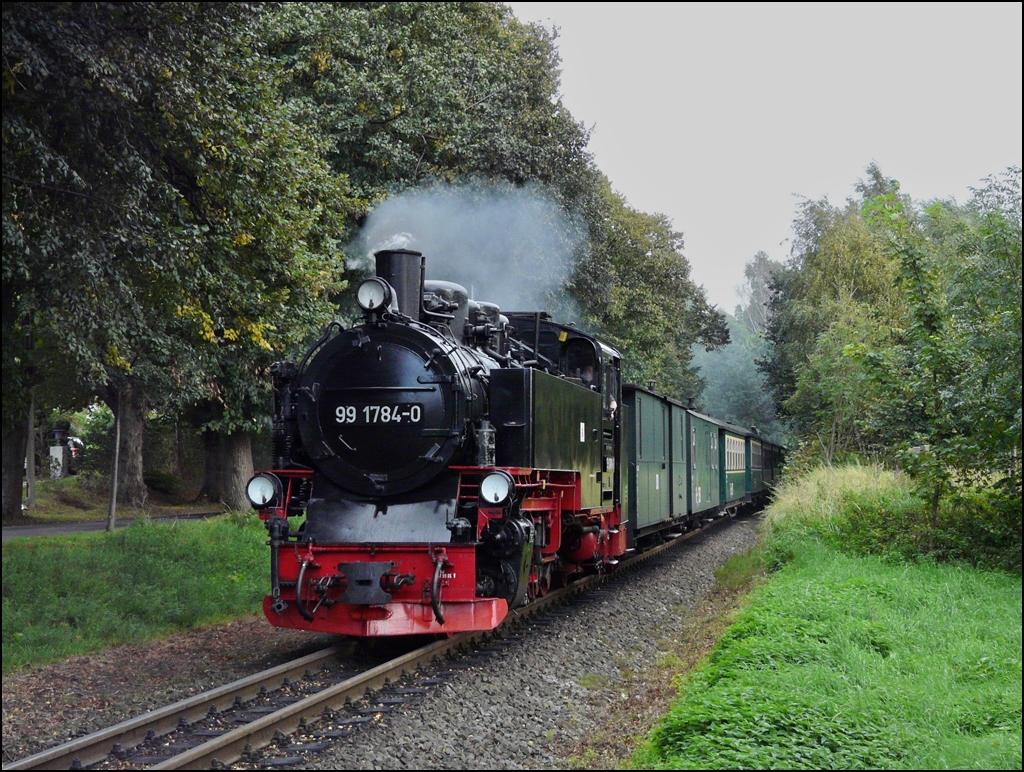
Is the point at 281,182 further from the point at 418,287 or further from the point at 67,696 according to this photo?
the point at 67,696

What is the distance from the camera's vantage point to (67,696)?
678cm

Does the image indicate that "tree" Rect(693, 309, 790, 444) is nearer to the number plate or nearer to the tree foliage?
the tree foliage

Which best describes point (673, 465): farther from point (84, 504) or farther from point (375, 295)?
point (84, 504)

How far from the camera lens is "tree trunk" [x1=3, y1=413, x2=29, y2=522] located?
13.8 meters

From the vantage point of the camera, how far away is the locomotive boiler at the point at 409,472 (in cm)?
718

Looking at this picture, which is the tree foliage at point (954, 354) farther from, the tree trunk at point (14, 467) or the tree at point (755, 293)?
the tree at point (755, 293)

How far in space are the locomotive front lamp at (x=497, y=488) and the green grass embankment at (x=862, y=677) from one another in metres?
1.90

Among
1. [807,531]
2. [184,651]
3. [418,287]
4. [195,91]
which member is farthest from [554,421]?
[807,531]

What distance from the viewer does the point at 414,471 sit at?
7656 mm

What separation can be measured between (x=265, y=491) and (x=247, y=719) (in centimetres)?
251

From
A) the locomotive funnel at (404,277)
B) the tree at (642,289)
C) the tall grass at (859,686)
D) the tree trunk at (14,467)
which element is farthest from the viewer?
the tree at (642,289)

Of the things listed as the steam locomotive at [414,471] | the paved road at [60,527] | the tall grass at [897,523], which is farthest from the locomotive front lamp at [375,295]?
the paved road at [60,527]

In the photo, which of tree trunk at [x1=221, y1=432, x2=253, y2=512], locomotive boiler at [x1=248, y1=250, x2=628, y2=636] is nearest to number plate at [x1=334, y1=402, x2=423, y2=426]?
locomotive boiler at [x1=248, y1=250, x2=628, y2=636]

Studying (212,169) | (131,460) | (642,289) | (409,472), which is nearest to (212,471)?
(131,460)
